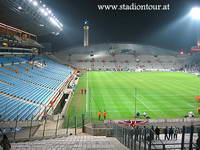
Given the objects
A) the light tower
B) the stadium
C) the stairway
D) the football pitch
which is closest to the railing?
the stadium

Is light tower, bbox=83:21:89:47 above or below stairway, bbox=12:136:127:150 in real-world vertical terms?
above

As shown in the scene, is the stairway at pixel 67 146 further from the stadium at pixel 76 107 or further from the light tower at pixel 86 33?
the light tower at pixel 86 33

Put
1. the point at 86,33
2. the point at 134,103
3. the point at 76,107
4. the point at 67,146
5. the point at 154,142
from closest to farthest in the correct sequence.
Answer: the point at 154,142 → the point at 67,146 → the point at 76,107 → the point at 134,103 → the point at 86,33

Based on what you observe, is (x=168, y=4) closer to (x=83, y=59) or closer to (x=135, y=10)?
(x=135, y=10)

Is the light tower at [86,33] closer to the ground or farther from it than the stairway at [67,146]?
farther from it

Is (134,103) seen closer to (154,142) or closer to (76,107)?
Answer: (76,107)

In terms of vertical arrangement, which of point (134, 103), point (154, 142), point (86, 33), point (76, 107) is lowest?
point (76, 107)

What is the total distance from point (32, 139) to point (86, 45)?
82.6 m

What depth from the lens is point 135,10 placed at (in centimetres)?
7662

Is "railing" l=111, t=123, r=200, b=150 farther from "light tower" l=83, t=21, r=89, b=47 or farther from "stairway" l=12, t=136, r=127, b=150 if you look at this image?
"light tower" l=83, t=21, r=89, b=47

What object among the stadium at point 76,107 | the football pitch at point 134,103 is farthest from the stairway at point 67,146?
the football pitch at point 134,103

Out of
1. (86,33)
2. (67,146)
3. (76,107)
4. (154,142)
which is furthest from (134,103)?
(86,33)

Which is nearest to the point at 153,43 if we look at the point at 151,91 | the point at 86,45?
the point at 86,45

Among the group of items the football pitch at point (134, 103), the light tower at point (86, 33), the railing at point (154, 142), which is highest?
the light tower at point (86, 33)
